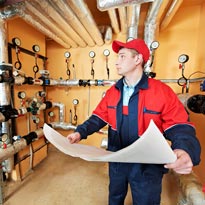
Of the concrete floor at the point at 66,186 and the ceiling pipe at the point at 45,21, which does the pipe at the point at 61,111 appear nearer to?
the concrete floor at the point at 66,186

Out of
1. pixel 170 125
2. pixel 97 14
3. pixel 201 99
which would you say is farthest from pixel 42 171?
pixel 97 14

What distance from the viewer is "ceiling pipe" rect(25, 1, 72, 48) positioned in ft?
4.38

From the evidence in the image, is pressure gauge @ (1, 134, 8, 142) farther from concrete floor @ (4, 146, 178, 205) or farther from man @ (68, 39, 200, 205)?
man @ (68, 39, 200, 205)

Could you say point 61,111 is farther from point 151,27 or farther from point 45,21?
point 151,27

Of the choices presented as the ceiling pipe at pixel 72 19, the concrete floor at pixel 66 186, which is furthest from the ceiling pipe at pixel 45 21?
the concrete floor at pixel 66 186

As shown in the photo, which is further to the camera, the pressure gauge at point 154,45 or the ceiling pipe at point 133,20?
the pressure gauge at point 154,45

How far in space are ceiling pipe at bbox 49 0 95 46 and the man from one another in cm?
67

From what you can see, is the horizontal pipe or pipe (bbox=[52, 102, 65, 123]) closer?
the horizontal pipe

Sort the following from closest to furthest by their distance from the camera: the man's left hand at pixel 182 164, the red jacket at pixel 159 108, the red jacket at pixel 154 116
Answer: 1. the man's left hand at pixel 182 164
2. the red jacket at pixel 154 116
3. the red jacket at pixel 159 108

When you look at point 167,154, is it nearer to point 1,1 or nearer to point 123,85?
point 123,85

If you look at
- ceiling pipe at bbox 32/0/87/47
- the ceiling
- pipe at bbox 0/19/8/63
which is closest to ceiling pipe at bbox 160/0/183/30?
the ceiling

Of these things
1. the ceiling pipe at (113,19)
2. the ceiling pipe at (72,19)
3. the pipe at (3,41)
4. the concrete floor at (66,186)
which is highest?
the ceiling pipe at (113,19)

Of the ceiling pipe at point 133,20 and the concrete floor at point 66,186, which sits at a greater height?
the ceiling pipe at point 133,20

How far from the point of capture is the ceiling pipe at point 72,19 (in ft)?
4.30
